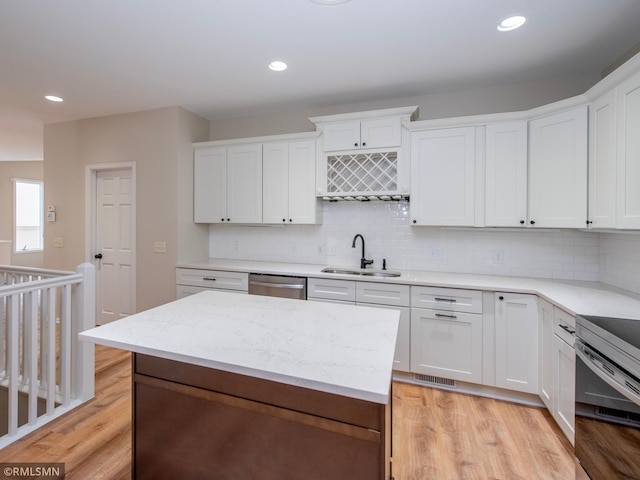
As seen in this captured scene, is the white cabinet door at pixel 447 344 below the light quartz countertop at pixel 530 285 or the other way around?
below

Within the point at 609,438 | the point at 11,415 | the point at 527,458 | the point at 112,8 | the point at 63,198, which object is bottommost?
the point at 527,458

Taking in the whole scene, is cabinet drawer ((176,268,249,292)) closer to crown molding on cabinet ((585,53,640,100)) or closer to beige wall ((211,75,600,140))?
beige wall ((211,75,600,140))

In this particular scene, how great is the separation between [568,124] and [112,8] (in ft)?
10.4

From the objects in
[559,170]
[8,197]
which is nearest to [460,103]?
[559,170]

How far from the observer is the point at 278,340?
4.17 ft

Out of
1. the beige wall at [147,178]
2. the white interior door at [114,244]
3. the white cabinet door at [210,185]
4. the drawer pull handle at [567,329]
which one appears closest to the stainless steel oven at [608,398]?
the drawer pull handle at [567,329]

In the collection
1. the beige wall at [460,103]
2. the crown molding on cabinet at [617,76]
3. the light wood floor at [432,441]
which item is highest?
the beige wall at [460,103]

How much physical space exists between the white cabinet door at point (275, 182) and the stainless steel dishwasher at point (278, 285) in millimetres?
676

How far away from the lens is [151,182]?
366 cm

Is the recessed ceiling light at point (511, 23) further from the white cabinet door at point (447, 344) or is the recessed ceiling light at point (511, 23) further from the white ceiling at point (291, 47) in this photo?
the white cabinet door at point (447, 344)

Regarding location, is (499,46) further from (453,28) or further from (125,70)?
(125,70)

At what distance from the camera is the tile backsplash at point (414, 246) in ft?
8.91

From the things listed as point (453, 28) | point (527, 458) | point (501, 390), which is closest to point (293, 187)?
point (453, 28)

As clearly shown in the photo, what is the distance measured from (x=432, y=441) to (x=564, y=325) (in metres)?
1.09
